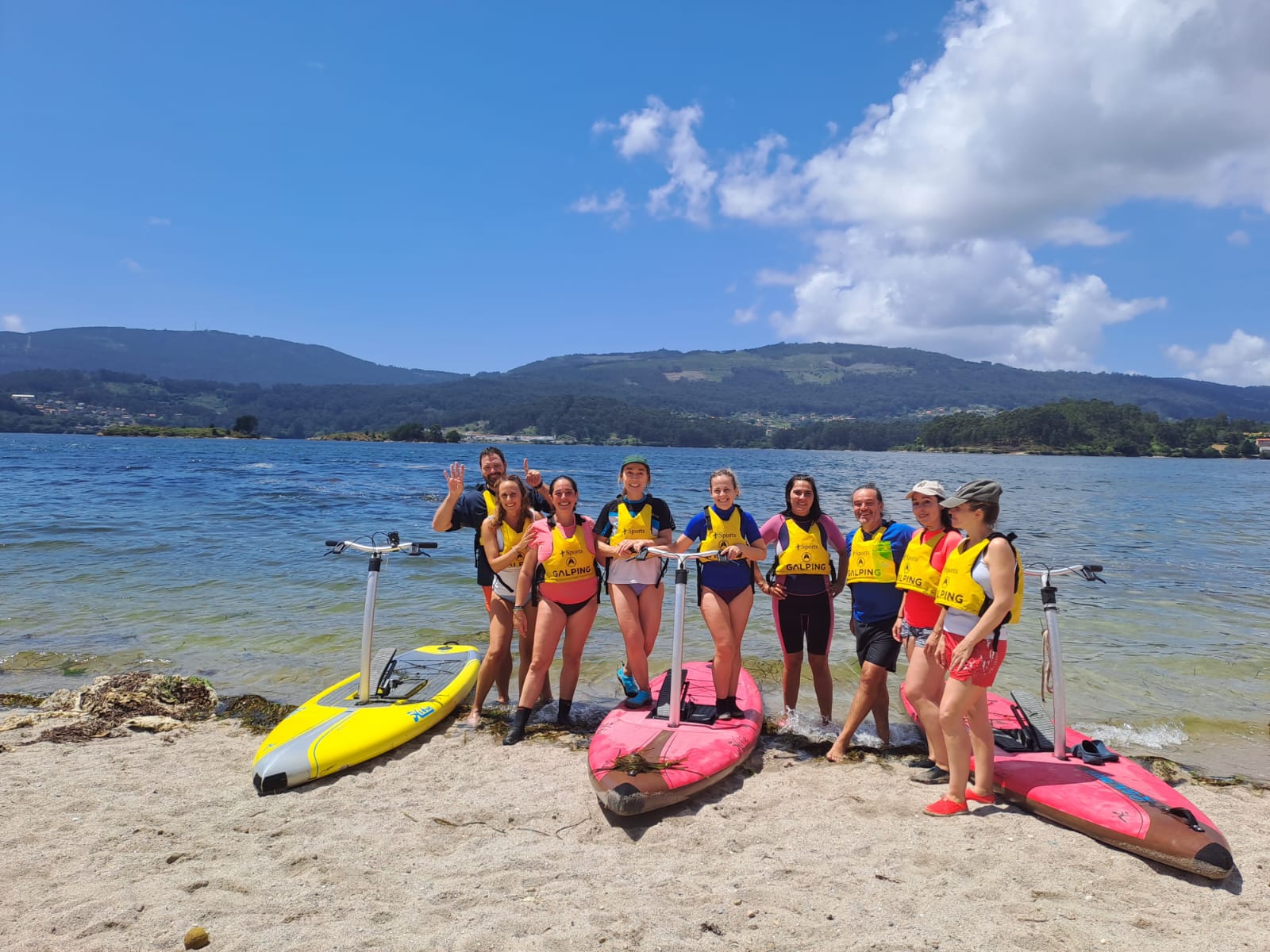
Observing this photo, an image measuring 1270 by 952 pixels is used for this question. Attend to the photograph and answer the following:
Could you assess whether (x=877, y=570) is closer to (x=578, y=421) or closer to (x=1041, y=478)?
(x=1041, y=478)

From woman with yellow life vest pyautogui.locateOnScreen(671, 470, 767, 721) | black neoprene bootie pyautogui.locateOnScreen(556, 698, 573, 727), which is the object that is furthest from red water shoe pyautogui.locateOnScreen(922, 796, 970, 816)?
black neoprene bootie pyautogui.locateOnScreen(556, 698, 573, 727)

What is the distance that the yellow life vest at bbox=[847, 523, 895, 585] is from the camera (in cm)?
574

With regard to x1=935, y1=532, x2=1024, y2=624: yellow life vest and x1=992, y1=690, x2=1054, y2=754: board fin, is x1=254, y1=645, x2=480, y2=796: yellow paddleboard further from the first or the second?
x1=992, y1=690, x2=1054, y2=754: board fin

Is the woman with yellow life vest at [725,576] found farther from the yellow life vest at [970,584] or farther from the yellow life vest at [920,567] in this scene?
the yellow life vest at [970,584]

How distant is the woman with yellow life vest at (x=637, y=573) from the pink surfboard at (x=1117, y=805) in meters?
2.82

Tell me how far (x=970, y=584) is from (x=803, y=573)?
1803 millimetres

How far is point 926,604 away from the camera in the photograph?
517 cm

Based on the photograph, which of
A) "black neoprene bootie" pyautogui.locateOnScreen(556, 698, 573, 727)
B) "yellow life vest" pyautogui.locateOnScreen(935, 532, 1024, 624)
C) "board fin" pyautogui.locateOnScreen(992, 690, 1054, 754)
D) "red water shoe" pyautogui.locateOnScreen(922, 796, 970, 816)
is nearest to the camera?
"yellow life vest" pyautogui.locateOnScreen(935, 532, 1024, 624)

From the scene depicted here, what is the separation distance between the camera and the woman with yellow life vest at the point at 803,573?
6234 mm

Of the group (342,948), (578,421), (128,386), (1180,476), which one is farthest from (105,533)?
(128,386)

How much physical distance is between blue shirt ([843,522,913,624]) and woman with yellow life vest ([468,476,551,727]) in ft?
9.56

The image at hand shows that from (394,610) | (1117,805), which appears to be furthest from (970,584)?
(394,610)

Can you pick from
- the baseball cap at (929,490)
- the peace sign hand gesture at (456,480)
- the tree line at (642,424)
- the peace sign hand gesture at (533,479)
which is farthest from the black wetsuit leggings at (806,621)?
the tree line at (642,424)

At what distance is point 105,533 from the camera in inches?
691
